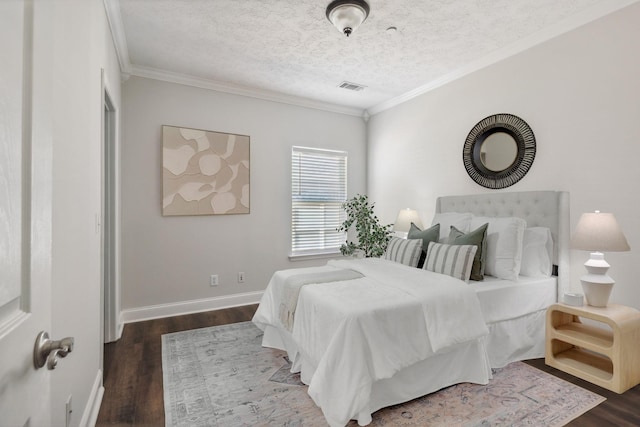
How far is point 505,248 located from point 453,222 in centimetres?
63

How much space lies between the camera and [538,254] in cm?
276

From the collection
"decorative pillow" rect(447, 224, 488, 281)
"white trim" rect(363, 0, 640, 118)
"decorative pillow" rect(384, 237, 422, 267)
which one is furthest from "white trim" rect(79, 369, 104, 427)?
"white trim" rect(363, 0, 640, 118)

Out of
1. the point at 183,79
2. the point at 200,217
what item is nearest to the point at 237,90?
the point at 183,79

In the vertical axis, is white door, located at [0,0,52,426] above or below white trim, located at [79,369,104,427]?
above

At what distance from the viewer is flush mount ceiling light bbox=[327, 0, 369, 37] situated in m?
2.39

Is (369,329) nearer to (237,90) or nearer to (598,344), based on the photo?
(598,344)

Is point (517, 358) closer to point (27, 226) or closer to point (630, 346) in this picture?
point (630, 346)

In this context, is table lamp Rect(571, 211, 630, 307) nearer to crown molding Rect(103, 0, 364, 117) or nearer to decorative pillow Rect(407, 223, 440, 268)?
decorative pillow Rect(407, 223, 440, 268)

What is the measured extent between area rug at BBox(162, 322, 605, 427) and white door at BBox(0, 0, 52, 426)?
4.91 feet

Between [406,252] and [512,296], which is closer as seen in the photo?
[512,296]

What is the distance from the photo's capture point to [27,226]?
613mm

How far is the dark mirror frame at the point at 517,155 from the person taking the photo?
3.02 meters

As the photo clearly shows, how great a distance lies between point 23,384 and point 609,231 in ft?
10.1

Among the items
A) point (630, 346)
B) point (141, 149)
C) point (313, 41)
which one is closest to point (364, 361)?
point (630, 346)
